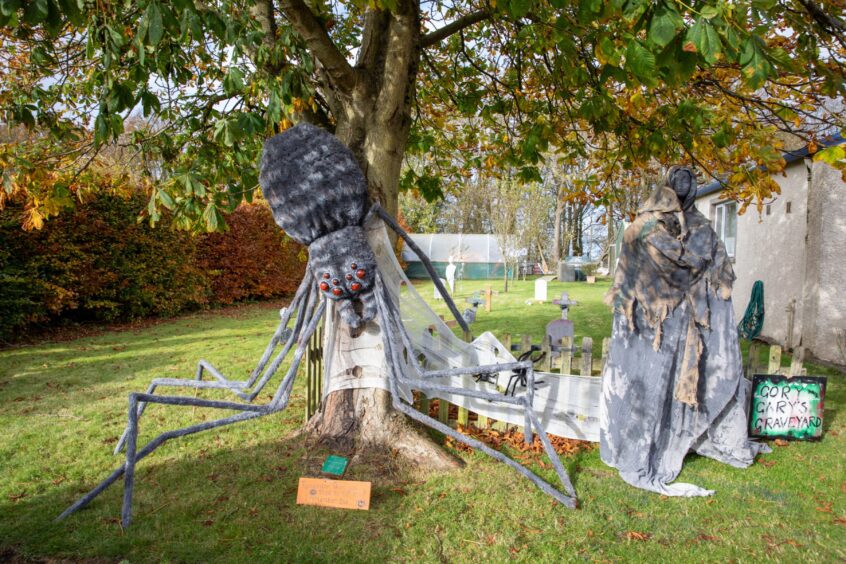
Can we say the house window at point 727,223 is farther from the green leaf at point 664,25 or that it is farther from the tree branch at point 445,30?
the green leaf at point 664,25

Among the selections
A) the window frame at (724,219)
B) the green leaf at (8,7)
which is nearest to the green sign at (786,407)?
the green leaf at (8,7)

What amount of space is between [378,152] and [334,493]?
2.39m

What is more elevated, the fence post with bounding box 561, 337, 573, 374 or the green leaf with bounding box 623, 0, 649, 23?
the green leaf with bounding box 623, 0, 649, 23

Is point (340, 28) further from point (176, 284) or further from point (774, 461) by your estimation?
point (176, 284)

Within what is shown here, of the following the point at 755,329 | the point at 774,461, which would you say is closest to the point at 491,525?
the point at 774,461

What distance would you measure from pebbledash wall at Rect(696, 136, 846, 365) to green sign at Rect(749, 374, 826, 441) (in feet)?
12.5

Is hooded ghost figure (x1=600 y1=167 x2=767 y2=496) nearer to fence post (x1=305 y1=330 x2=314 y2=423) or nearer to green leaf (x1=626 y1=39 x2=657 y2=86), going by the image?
green leaf (x1=626 y1=39 x2=657 y2=86)

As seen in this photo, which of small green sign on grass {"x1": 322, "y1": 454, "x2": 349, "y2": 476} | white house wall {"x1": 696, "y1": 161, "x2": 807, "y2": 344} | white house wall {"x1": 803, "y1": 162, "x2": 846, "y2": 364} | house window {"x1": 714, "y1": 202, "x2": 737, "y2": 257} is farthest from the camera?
house window {"x1": 714, "y1": 202, "x2": 737, "y2": 257}

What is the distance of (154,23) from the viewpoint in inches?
93.1

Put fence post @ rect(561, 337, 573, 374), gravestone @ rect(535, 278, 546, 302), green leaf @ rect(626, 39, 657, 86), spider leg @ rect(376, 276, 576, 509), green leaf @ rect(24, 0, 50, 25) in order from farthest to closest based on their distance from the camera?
gravestone @ rect(535, 278, 546, 302) < fence post @ rect(561, 337, 573, 374) < spider leg @ rect(376, 276, 576, 509) < green leaf @ rect(626, 39, 657, 86) < green leaf @ rect(24, 0, 50, 25)

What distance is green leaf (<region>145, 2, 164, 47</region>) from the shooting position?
235cm

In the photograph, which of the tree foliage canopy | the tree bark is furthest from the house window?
the tree bark

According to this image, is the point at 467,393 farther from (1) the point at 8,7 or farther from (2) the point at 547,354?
(1) the point at 8,7

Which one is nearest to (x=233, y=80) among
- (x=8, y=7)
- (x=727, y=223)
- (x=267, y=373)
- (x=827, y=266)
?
(x=8, y=7)
